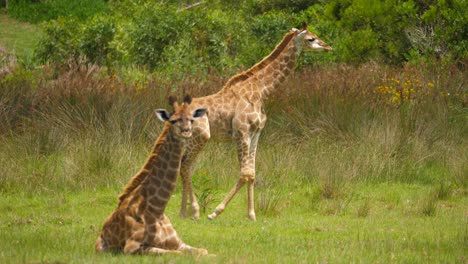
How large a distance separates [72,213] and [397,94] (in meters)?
7.61

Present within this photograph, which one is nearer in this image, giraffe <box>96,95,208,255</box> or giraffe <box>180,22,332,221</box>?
giraffe <box>96,95,208,255</box>

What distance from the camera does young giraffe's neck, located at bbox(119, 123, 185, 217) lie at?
31.7 ft

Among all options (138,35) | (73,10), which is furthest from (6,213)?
(73,10)

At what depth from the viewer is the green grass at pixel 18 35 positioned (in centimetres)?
3222

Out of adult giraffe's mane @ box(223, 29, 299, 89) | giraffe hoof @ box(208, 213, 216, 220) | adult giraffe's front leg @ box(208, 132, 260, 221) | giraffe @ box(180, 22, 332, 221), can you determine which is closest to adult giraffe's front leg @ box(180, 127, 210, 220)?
giraffe @ box(180, 22, 332, 221)

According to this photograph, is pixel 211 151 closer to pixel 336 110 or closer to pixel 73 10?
pixel 336 110

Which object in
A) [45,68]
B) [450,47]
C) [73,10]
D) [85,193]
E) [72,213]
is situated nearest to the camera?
[72,213]

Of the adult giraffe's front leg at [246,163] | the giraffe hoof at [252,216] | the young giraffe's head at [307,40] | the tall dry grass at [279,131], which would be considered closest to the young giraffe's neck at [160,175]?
the giraffe hoof at [252,216]

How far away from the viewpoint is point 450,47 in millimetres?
Answer: 22641

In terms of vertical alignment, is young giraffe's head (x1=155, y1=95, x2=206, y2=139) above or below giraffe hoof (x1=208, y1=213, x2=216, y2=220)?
above

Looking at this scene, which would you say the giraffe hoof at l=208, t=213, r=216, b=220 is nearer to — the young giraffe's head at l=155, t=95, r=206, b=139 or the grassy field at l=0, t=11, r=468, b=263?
the grassy field at l=0, t=11, r=468, b=263

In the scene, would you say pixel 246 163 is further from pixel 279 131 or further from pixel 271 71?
pixel 279 131

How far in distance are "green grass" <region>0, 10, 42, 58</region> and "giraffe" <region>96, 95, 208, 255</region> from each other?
2146cm

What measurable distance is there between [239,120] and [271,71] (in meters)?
1.09
